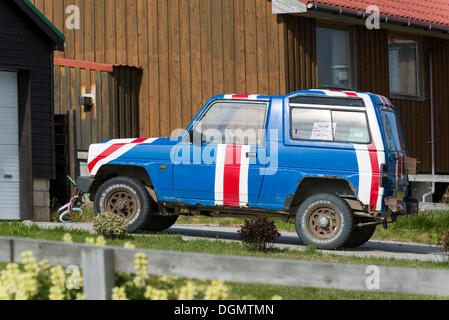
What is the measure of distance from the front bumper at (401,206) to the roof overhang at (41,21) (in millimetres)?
7851

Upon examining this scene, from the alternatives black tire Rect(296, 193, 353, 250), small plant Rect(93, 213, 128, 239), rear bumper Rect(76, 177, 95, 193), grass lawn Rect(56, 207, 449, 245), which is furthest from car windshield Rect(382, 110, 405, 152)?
rear bumper Rect(76, 177, 95, 193)

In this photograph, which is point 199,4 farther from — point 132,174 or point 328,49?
point 132,174

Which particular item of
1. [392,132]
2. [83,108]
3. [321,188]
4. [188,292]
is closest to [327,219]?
[321,188]

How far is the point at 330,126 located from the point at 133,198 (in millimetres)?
3383

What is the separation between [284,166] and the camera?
1286 centimetres

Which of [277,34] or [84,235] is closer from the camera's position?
[84,235]

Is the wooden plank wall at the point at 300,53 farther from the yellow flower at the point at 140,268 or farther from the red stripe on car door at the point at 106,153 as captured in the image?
the yellow flower at the point at 140,268

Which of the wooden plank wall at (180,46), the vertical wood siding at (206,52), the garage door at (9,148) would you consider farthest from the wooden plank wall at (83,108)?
the garage door at (9,148)

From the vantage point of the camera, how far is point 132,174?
13906 mm

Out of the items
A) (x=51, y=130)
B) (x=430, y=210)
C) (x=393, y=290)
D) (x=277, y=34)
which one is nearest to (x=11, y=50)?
(x=51, y=130)

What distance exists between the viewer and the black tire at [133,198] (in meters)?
13.4

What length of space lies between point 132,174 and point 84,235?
2321mm
